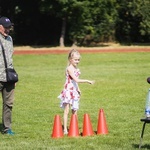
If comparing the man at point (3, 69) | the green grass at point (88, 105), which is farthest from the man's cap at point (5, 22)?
the green grass at point (88, 105)

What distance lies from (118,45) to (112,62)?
16.2 m

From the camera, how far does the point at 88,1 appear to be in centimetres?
4041

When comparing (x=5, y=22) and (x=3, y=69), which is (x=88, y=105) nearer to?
(x=3, y=69)

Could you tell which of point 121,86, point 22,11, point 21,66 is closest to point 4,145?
point 121,86

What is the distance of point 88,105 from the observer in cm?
1342

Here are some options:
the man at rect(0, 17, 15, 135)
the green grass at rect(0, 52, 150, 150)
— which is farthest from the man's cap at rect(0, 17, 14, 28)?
the green grass at rect(0, 52, 150, 150)

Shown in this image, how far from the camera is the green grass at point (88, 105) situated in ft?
28.6

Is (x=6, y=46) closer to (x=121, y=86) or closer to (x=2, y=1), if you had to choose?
(x=121, y=86)

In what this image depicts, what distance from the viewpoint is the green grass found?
8711 mm

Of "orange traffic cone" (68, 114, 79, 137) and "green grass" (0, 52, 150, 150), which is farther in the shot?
"orange traffic cone" (68, 114, 79, 137)

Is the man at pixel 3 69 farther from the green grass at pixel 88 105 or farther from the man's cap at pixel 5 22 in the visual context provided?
the green grass at pixel 88 105

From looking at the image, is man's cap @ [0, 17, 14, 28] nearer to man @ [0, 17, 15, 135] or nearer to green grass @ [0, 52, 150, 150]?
man @ [0, 17, 15, 135]

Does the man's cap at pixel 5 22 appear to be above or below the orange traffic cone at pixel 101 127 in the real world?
above

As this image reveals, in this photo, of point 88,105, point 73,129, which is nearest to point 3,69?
point 73,129
